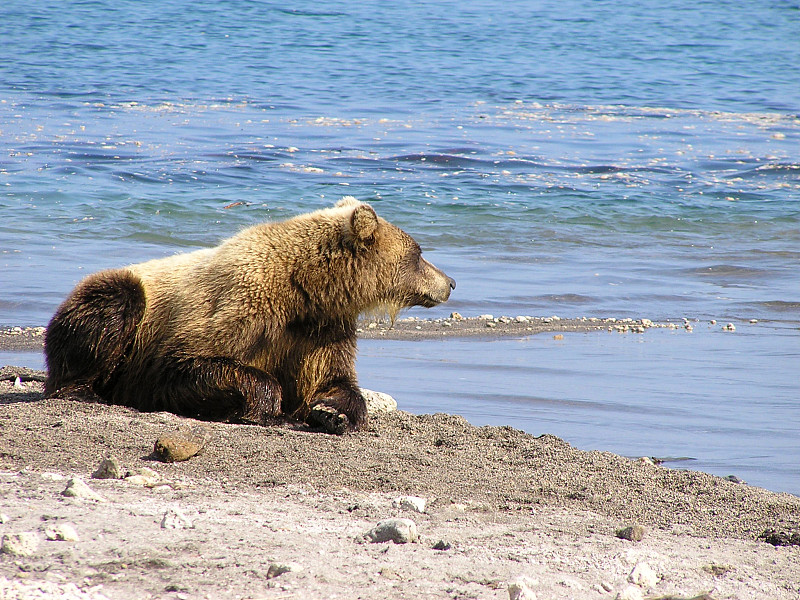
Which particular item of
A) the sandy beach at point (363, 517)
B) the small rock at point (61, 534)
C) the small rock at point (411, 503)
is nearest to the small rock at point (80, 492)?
the sandy beach at point (363, 517)

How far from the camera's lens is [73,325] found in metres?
6.04

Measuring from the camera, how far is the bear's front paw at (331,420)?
5758 mm

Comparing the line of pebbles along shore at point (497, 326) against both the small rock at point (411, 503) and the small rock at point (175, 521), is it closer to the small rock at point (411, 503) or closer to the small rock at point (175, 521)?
the small rock at point (411, 503)

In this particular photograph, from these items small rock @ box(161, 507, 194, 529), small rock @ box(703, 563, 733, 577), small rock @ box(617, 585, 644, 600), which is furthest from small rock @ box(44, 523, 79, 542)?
small rock @ box(703, 563, 733, 577)

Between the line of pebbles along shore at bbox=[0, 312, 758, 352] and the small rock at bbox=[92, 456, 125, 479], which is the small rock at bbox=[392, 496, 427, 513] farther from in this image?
the line of pebbles along shore at bbox=[0, 312, 758, 352]

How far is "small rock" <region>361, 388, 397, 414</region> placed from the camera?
6.36 m

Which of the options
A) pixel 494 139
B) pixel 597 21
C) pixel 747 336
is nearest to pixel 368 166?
pixel 494 139

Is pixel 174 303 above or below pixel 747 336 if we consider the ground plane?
above

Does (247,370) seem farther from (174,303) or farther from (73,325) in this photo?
(73,325)

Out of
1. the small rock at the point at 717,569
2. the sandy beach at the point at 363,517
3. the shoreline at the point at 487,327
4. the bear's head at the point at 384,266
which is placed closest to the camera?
the sandy beach at the point at 363,517

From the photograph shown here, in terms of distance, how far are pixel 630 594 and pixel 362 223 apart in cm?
332

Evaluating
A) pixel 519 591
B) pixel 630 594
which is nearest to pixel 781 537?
pixel 630 594

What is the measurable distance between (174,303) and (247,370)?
0.66 metres

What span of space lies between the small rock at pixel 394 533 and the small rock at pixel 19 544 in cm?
114
